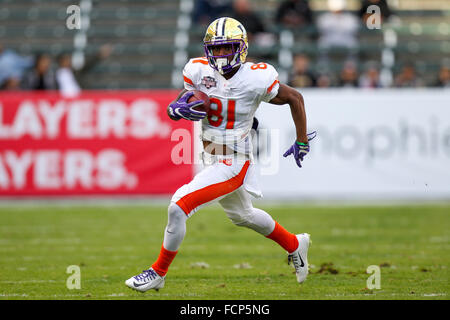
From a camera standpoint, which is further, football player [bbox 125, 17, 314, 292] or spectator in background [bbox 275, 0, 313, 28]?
spectator in background [bbox 275, 0, 313, 28]

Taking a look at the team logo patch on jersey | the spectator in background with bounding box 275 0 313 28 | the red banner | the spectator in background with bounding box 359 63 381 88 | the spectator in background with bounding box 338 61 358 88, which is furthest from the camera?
the spectator in background with bounding box 275 0 313 28

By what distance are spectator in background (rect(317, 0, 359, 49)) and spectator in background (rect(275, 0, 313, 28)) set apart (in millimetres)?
384

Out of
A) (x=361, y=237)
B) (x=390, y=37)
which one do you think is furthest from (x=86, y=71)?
(x=361, y=237)

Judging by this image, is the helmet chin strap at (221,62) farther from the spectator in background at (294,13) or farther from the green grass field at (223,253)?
the spectator in background at (294,13)

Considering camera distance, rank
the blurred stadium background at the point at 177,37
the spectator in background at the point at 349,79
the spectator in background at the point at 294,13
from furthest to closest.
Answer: the blurred stadium background at the point at 177,37
the spectator in background at the point at 294,13
the spectator in background at the point at 349,79

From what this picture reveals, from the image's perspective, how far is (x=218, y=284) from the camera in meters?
5.24

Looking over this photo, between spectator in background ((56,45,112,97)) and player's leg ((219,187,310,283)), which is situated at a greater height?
spectator in background ((56,45,112,97))

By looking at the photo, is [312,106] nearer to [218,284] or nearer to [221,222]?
[221,222]

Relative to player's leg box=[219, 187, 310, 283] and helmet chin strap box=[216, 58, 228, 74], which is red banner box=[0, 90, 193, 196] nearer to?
player's leg box=[219, 187, 310, 283]

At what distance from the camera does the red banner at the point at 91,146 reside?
10953 millimetres

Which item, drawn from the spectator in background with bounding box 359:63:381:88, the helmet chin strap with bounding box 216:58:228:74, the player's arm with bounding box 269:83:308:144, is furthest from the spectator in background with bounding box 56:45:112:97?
the player's arm with bounding box 269:83:308:144

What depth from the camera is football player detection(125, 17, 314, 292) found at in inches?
193

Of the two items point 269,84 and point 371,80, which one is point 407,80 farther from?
point 269,84

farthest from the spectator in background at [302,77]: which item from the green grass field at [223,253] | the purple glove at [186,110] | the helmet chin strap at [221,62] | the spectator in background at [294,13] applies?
the purple glove at [186,110]
